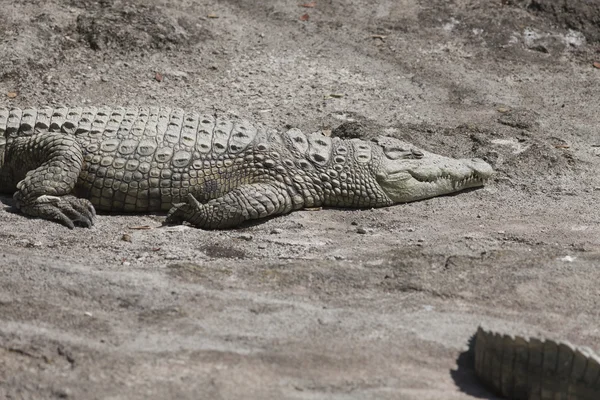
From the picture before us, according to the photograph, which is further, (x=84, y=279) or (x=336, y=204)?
(x=336, y=204)

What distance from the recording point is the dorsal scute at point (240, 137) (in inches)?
284

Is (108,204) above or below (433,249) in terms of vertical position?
below

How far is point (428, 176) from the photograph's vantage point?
766 centimetres

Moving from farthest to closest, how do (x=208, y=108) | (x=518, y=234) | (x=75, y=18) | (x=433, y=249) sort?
1. (x=75, y=18)
2. (x=208, y=108)
3. (x=518, y=234)
4. (x=433, y=249)

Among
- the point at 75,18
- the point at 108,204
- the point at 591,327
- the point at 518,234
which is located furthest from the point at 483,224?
the point at 75,18

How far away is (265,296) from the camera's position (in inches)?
209

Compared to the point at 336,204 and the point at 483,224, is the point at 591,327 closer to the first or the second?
the point at 483,224

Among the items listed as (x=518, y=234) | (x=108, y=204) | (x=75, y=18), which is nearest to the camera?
(x=518, y=234)

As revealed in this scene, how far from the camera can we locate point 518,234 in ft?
→ 21.7

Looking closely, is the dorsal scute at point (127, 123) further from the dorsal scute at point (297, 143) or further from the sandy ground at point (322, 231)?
the dorsal scute at point (297, 143)

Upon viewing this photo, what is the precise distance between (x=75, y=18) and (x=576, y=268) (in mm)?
6637

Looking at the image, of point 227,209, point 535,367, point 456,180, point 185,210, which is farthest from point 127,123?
point 535,367

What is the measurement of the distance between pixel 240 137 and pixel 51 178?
5.06 ft

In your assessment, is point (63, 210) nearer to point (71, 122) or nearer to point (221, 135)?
point (71, 122)
